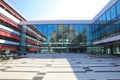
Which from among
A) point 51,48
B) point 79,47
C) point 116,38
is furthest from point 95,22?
point 116,38

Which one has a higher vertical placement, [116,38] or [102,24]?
[102,24]

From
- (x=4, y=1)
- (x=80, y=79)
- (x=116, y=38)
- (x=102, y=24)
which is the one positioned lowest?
(x=80, y=79)

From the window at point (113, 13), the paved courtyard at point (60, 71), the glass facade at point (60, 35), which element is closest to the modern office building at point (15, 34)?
the glass facade at point (60, 35)

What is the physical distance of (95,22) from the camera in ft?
184

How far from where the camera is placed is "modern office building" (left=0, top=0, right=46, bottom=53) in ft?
161

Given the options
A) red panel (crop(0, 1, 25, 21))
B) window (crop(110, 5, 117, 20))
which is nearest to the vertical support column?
red panel (crop(0, 1, 25, 21))

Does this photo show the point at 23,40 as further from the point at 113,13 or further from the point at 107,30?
the point at 113,13

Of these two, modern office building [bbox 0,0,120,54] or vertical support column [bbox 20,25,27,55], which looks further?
vertical support column [bbox 20,25,27,55]

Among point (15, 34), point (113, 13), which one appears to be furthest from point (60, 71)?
point (15, 34)

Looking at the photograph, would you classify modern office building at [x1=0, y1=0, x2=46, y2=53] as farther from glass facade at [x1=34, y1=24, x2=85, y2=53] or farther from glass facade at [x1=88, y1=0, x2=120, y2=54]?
glass facade at [x1=88, y1=0, x2=120, y2=54]

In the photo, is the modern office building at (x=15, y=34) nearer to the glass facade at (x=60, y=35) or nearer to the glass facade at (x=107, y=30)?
the glass facade at (x=60, y=35)

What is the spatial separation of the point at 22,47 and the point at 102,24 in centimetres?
2558

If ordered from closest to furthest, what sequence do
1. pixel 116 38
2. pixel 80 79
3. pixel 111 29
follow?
pixel 80 79 → pixel 116 38 → pixel 111 29

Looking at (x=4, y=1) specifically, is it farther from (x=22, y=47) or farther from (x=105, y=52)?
(x=105, y=52)
